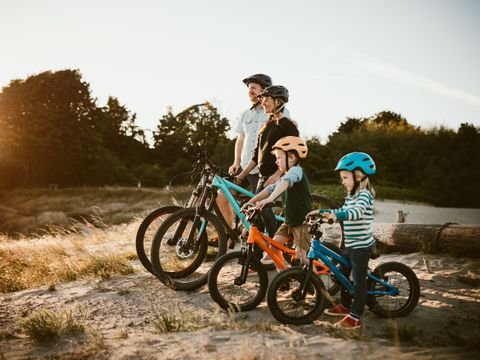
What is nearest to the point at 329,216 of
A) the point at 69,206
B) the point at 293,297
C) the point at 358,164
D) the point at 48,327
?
the point at 358,164

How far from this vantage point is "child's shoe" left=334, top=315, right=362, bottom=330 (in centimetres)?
306

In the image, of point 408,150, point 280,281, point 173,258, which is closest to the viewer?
point 280,281

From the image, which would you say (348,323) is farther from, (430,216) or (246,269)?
(430,216)

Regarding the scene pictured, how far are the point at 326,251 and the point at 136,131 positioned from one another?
1929 inches

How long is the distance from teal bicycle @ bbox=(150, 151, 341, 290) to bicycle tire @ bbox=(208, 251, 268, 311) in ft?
1.49

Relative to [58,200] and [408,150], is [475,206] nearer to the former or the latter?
[408,150]

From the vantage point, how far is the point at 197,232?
4.30 metres

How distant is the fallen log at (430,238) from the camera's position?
5414mm

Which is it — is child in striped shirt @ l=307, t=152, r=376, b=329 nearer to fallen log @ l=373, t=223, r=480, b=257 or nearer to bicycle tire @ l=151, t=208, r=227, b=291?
bicycle tire @ l=151, t=208, r=227, b=291

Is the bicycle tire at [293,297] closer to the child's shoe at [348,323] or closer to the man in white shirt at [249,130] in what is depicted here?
the child's shoe at [348,323]

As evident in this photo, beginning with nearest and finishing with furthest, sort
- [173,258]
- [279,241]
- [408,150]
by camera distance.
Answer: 1. [279,241]
2. [173,258]
3. [408,150]

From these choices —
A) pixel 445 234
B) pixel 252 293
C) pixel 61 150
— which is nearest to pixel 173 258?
pixel 252 293

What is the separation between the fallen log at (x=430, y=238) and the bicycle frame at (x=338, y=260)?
2.86m

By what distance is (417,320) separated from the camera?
3359 mm
